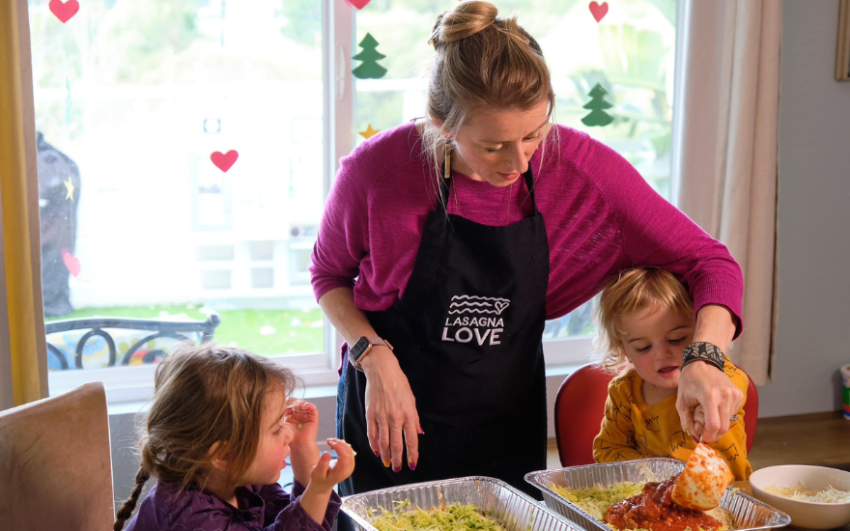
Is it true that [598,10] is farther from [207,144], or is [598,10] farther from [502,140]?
[502,140]

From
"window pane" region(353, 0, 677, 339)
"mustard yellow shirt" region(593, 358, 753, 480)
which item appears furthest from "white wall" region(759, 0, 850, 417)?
"mustard yellow shirt" region(593, 358, 753, 480)

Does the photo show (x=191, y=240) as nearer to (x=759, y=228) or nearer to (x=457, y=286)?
(x=457, y=286)

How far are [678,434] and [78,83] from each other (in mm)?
2548

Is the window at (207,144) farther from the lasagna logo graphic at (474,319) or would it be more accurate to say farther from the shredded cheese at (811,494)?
the shredded cheese at (811,494)

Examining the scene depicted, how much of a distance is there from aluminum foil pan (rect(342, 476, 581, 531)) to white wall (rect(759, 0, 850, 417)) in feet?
9.16

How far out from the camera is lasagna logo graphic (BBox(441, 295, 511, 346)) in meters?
1.52

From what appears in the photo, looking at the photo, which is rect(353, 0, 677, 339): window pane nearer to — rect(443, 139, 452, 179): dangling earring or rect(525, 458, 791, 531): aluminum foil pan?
rect(443, 139, 452, 179): dangling earring

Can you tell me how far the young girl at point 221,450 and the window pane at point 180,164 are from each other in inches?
79.7

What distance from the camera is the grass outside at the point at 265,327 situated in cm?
333

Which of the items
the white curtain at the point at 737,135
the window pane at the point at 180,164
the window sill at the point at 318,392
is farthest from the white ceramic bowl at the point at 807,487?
the window pane at the point at 180,164

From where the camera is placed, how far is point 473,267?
5.00 feet

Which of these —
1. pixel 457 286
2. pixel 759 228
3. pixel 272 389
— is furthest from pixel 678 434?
pixel 759 228

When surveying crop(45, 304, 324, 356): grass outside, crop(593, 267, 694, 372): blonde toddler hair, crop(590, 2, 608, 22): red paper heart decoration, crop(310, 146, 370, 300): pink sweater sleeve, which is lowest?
crop(45, 304, 324, 356): grass outside

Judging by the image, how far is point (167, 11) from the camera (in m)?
3.08
